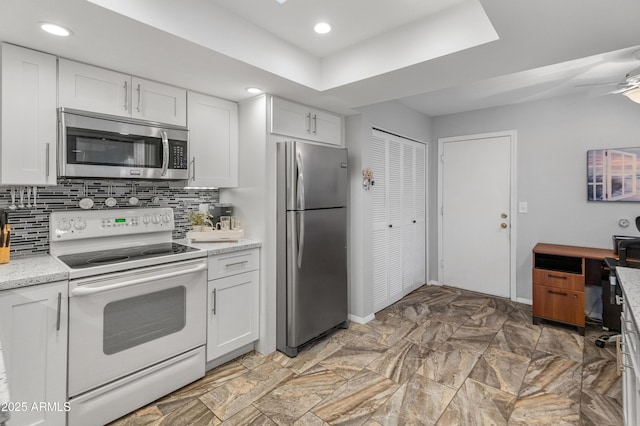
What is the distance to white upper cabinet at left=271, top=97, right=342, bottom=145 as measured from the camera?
270cm

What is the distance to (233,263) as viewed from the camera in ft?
8.20

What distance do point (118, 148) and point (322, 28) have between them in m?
1.59

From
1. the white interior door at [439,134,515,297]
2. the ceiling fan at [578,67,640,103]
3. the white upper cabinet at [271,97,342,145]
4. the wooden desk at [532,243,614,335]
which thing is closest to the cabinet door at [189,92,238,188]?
the white upper cabinet at [271,97,342,145]

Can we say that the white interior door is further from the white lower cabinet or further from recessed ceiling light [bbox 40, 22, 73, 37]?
recessed ceiling light [bbox 40, 22, 73, 37]

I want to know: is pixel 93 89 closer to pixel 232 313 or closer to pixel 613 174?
pixel 232 313

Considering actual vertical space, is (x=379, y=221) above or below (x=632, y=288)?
Answer: above

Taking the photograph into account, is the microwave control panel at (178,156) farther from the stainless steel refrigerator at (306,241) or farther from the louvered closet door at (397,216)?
the louvered closet door at (397,216)

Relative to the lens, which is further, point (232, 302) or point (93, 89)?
point (232, 302)

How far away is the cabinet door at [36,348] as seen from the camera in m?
1.54

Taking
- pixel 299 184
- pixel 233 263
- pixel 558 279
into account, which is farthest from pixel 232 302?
pixel 558 279

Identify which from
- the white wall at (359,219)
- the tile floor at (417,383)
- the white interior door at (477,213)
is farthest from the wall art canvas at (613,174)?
the white wall at (359,219)

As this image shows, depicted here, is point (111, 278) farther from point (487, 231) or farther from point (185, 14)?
point (487, 231)

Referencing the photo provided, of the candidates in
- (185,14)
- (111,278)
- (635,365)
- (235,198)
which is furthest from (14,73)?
(635,365)

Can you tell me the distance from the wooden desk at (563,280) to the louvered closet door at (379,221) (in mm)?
1517
